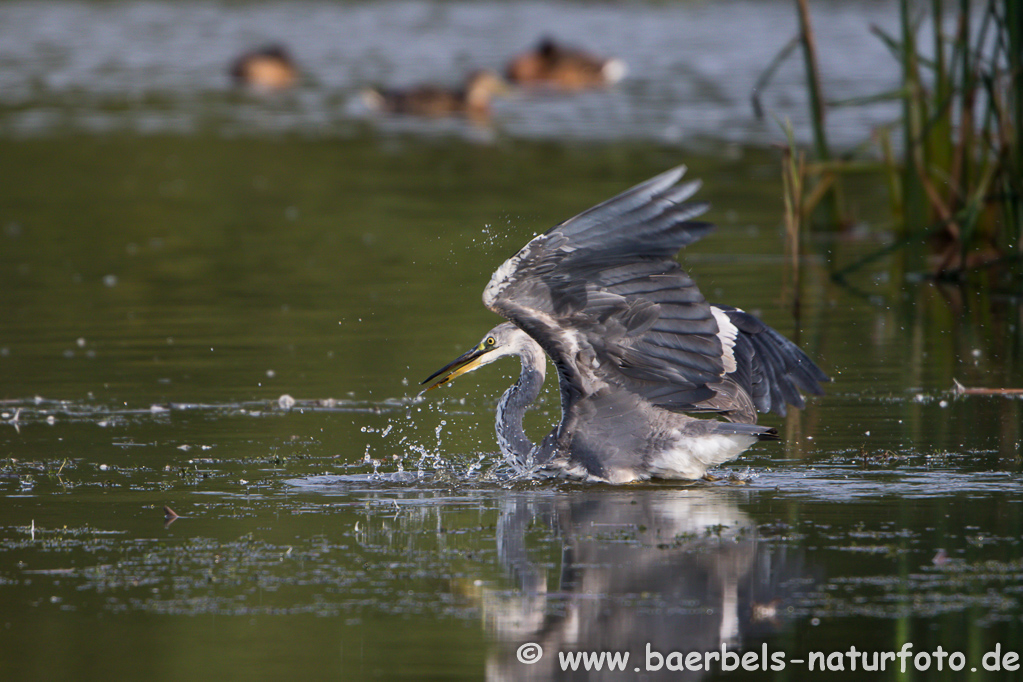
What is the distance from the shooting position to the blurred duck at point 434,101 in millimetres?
24812

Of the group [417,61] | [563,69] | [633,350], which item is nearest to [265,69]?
[417,61]

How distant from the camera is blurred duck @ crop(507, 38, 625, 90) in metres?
29.2

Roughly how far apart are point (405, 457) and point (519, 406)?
564mm

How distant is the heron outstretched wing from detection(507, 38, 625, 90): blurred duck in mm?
22232

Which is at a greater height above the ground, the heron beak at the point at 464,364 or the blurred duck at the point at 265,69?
the blurred duck at the point at 265,69

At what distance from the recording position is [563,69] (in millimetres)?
29391

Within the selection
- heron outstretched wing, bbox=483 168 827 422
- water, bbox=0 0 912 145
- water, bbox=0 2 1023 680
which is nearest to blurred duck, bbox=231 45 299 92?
water, bbox=0 0 912 145

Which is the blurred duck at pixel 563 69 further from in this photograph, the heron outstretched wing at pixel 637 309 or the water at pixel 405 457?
the heron outstretched wing at pixel 637 309

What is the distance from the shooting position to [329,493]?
21.4ft

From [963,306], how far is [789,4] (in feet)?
108

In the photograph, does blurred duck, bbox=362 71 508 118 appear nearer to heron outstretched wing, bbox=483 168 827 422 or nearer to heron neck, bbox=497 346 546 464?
heron neck, bbox=497 346 546 464

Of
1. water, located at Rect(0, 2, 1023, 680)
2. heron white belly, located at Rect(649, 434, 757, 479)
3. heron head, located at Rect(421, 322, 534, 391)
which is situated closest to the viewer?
water, located at Rect(0, 2, 1023, 680)

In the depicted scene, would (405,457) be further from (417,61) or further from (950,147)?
(417,61)

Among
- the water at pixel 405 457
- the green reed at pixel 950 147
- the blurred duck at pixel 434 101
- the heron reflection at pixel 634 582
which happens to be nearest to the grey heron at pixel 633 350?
the water at pixel 405 457
